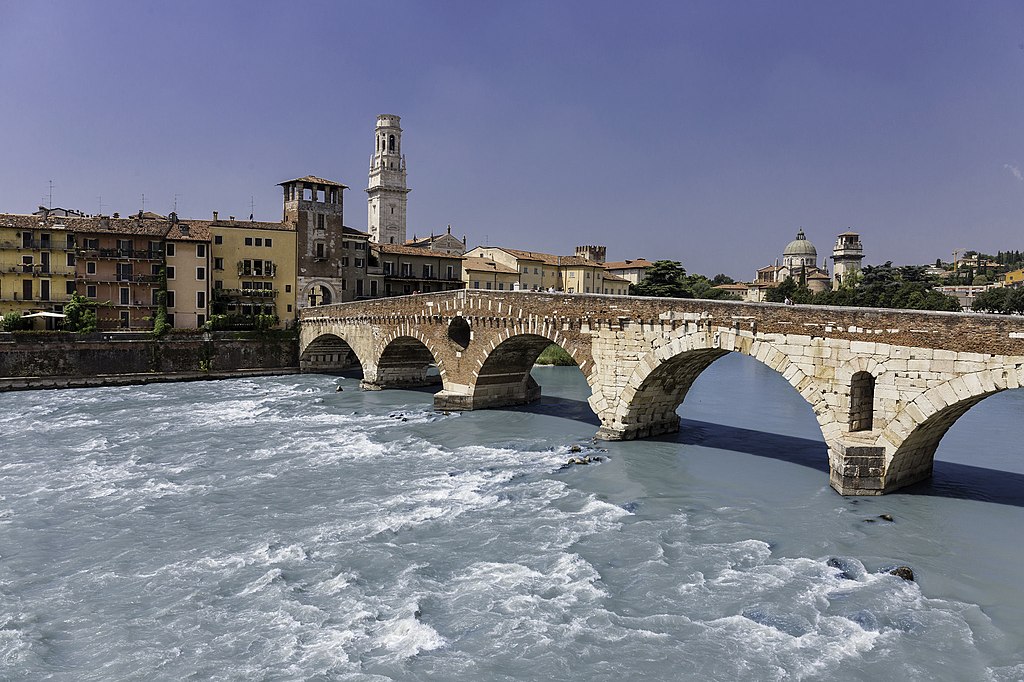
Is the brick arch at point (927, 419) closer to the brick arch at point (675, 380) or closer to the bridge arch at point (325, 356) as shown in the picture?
the brick arch at point (675, 380)

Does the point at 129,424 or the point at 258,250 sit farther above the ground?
the point at 258,250

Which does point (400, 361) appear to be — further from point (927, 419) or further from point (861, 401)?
point (927, 419)

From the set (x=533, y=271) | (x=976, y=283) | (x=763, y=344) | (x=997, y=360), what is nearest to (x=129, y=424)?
(x=763, y=344)

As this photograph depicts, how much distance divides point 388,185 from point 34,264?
1657 inches

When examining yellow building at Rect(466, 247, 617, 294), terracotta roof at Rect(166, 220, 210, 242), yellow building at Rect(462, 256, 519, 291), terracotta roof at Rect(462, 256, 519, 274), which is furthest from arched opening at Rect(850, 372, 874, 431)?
yellow building at Rect(466, 247, 617, 294)

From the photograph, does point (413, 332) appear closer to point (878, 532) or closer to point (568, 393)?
point (568, 393)

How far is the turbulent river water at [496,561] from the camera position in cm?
1122

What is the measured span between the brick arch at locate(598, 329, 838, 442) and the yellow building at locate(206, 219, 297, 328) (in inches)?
1362

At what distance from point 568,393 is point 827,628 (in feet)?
85.1

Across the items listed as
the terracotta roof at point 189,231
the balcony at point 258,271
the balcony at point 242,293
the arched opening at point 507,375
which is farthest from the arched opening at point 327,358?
the arched opening at point 507,375

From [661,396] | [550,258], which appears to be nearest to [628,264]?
[550,258]

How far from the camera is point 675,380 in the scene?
25188 mm

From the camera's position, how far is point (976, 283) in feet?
394

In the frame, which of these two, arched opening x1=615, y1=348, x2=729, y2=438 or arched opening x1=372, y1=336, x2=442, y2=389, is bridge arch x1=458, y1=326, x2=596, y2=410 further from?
arched opening x1=372, y1=336, x2=442, y2=389
